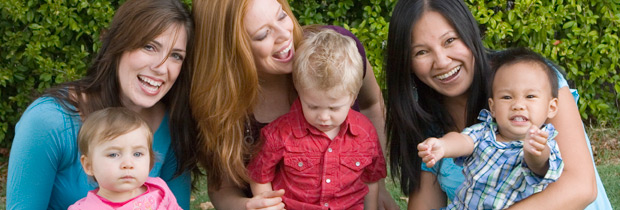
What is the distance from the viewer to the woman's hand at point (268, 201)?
367 cm

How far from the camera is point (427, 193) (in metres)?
4.08

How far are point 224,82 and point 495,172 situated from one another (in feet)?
4.49

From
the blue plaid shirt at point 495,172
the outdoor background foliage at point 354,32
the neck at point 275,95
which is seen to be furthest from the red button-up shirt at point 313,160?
the outdoor background foliage at point 354,32

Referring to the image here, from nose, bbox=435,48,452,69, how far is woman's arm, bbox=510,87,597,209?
20.8 inches

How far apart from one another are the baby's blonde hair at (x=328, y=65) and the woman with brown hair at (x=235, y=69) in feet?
0.54

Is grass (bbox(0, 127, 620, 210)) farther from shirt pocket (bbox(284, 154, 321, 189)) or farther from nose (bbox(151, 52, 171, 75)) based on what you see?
nose (bbox(151, 52, 171, 75))

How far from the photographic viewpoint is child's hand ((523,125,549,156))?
10.0ft

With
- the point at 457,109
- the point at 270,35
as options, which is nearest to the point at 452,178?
the point at 457,109

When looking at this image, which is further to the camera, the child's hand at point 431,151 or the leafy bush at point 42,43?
the leafy bush at point 42,43

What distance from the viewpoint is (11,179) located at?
12.0 ft

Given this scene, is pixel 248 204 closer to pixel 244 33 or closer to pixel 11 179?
pixel 244 33

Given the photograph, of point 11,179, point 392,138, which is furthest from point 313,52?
point 11,179

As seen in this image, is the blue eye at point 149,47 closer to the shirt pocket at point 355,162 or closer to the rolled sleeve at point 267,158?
the rolled sleeve at point 267,158

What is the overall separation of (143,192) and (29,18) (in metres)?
3.48
